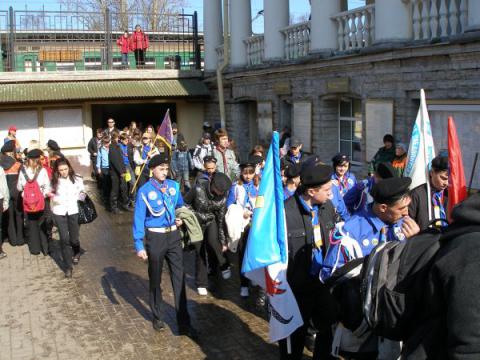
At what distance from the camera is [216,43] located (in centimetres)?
2070

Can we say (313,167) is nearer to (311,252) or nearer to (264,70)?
(311,252)

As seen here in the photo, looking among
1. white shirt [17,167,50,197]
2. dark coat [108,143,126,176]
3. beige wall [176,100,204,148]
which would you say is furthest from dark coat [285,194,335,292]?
beige wall [176,100,204,148]

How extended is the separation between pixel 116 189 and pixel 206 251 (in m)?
6.95

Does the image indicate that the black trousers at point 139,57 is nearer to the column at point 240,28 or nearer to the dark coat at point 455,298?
the column at point 240,28

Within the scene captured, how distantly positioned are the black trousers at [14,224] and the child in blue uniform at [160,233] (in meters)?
5.38

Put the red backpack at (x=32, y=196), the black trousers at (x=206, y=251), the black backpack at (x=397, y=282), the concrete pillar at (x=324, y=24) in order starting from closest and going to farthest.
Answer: the black backpack at (x=397, y=282) < the black trousers at (x=206, y=251) < the red backpack at (x=32, y=196) < the concrete pillar at (x=324, y=24)

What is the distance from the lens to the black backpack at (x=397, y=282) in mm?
2795

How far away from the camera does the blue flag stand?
4.88 m

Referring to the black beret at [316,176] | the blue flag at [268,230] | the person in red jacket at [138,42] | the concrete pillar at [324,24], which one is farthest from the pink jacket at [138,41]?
the black beret at [316,176]

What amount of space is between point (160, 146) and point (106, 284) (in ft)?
17.6

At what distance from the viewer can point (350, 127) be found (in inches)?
555

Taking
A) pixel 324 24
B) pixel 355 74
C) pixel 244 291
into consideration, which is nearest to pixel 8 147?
pixel 244 291

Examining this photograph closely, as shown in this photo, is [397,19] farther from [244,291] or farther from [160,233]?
[160,233]

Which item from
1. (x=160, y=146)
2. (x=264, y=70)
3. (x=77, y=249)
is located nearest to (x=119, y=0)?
(x=264, y=70)
